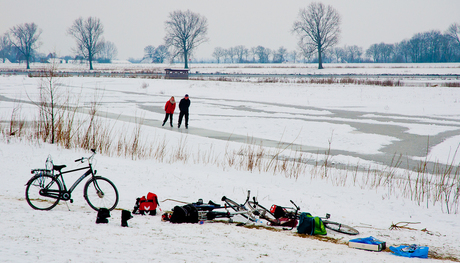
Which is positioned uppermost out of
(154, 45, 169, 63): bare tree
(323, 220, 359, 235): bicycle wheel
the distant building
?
(154, 45, 169, 63): bare tree

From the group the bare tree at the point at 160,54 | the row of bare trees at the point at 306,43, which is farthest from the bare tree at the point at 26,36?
the bare tree at the point at 160,54

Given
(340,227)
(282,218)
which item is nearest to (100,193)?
(282,218)

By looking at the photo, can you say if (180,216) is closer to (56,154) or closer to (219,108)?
(56,154)

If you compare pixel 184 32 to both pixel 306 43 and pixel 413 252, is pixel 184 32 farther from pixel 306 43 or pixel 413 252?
pixel 413 252

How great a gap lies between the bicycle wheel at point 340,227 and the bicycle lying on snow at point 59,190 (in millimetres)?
3661

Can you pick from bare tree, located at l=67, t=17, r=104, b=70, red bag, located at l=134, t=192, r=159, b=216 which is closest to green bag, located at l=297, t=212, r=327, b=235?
red bag, located at l=134, t=192, r=159, b=216

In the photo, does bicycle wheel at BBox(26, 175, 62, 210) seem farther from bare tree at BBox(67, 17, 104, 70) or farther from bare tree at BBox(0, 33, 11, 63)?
bare tree at BBox(0, 33, 11, 63)

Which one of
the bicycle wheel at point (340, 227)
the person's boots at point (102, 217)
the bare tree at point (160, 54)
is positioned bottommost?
the bicycle wheel at point (340, 227)

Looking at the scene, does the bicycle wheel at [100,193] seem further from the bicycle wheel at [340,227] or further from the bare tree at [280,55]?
the bare tree at [280,55]

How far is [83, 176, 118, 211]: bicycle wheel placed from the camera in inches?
232

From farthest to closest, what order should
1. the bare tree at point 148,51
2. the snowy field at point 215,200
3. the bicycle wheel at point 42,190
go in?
the bare tree at point 148,51 → the bicycle wheel at point 42,190 → the snowy field at point 215,200

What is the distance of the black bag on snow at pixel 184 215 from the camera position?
226 inches

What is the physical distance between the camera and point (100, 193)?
5.92 meters

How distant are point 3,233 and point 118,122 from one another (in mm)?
13501
